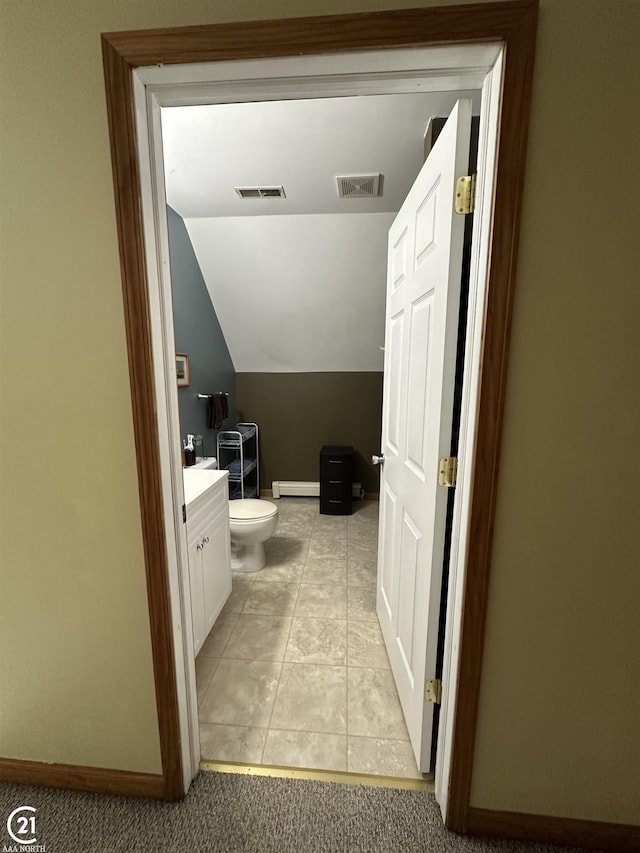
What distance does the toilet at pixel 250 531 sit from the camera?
2395 mm

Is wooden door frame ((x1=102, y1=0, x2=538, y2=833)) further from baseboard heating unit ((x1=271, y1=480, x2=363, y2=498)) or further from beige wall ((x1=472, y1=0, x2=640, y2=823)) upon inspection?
baseboard heating unit ((x1=271, y1=480, x2=363, y2=498))

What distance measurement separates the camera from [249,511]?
2.50 m

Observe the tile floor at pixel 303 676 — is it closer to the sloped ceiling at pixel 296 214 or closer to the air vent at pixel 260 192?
the sloped ceiling at pixel 296 214

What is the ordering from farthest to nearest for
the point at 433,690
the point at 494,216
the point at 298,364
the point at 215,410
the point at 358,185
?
the point at 298,364, the point at 215,410, the point at 358,185, the point at 433,690, the point at 494,216

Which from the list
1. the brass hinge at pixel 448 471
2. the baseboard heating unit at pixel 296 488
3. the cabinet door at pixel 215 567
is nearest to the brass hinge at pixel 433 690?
the brass hinge at pixel 448 471

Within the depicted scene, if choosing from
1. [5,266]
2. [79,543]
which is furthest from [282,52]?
[79,543]

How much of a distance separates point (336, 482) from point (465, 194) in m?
2.87

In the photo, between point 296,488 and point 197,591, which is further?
point 296,488

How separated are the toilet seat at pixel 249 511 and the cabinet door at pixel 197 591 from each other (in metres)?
0.67

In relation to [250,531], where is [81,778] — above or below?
below

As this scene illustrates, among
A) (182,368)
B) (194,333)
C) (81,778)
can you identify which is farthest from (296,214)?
(81,778)

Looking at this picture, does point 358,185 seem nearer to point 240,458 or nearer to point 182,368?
point 182,368

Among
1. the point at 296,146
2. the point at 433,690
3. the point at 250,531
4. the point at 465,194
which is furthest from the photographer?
the point at 250,531

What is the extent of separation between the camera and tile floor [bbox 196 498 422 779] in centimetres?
136
